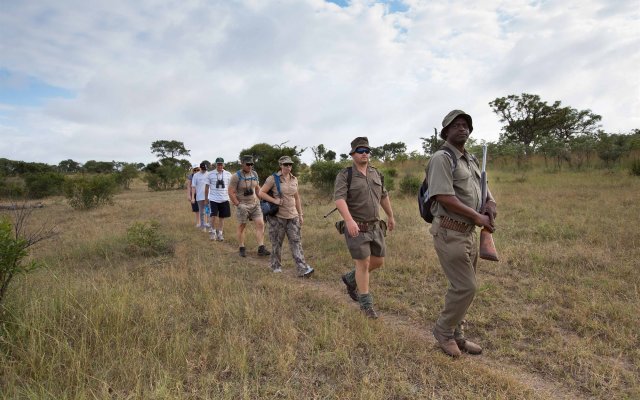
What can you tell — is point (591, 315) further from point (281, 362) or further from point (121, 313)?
point (121, 313)

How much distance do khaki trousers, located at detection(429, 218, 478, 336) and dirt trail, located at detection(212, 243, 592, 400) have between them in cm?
44

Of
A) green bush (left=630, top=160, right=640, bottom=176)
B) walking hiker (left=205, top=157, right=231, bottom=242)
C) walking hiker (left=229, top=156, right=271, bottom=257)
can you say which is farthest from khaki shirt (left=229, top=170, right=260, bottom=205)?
green bush (left=630, top=160, right=640, bottom=176)

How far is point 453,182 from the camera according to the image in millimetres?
2662

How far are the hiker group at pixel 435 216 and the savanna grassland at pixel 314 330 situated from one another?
0.86ft

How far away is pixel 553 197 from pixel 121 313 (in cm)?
1191

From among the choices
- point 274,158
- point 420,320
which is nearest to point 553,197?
point 420,320

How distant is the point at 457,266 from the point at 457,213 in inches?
16.5

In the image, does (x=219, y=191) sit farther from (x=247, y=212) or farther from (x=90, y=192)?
(x=90, y=192)

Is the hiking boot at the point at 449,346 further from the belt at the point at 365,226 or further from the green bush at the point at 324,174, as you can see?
the green bush at the point at 324,174

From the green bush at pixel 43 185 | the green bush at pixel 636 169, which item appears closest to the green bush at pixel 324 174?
the green bush at pixel 636 169

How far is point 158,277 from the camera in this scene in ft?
14.5

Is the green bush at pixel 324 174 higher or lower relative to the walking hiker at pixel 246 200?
higher

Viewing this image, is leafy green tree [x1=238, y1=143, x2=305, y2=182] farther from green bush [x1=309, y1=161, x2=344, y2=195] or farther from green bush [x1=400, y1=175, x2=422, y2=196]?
green bush [x1=400, y1=175, x2=422, y2=196]

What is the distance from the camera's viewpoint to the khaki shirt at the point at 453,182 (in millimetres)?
2572
